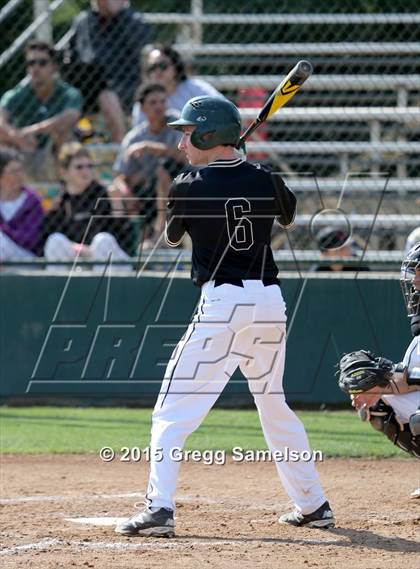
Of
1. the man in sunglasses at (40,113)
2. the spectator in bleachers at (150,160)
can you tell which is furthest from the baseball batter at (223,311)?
the man in sunglasses at (40,113)

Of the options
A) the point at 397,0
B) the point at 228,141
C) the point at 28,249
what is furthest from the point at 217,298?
the point at 397,0

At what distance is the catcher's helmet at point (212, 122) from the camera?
4.72 m

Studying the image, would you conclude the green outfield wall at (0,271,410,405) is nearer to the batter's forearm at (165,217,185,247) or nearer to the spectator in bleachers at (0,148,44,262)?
the spectator in bleachers at (0,148,44,262)

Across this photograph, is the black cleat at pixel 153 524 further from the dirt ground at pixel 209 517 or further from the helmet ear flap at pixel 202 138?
the helmet ear flap at pixel 202 138

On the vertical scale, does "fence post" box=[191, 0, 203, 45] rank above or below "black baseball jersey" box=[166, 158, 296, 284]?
above

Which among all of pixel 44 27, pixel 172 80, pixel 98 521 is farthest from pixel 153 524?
pixel 44 27

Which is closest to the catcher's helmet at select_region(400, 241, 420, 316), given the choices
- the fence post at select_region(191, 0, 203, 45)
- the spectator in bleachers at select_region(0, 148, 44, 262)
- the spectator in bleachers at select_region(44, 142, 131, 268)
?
the spectator in bleachers at select_region(44, 142, 131, 268)

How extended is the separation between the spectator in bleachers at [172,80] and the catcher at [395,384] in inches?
214

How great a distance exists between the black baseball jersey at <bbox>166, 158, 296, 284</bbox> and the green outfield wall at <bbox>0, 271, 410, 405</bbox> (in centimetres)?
370

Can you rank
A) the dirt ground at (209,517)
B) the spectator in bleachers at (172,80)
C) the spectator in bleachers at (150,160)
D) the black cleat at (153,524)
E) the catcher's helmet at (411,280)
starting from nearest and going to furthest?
the dirt ground at (209,517) < the black cleat at (153,524) < the catcher's helmet at (411,280) < the spectator in bleachers at (150,160) < the spectator in bleachers at (172,80)

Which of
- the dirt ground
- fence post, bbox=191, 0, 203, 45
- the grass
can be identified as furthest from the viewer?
fence post, bbox=191, 0, 203, 45

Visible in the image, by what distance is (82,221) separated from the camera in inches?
360

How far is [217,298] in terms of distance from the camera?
4.68 metres

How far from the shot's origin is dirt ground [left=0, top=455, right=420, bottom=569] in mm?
4309
